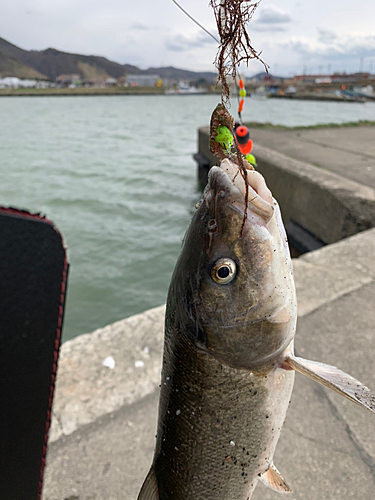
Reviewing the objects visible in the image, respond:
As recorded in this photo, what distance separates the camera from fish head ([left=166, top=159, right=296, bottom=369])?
1130 mm

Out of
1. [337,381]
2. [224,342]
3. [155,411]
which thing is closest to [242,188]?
[224,342]

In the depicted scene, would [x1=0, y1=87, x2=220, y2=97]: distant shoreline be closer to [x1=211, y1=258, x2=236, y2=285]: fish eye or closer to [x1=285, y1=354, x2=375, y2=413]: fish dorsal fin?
[x1=211, y1=258, x2=236, y2=285]: fish eye

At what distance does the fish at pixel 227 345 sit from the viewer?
3.75 feet

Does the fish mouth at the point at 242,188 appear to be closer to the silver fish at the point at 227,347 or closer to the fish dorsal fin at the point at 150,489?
the silver fish at the point at 227,347

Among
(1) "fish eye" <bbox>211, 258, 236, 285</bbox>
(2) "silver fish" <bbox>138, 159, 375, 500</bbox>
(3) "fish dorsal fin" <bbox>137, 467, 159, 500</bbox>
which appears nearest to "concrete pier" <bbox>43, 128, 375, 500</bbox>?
(3) "fish dorsal fin" <bbox>137, 467, 159, 500</bbox>

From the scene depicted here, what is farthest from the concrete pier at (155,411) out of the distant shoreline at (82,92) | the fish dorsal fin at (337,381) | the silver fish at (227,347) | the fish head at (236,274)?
the distant shoreline at (82,92)

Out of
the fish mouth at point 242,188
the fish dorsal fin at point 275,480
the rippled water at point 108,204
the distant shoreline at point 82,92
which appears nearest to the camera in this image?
the fish mouth at point 242,188

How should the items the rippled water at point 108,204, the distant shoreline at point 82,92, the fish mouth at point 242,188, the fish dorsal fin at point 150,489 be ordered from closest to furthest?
1. the fish mouth at point 242,188
2. the fish dorsal fin at point 150,489
3. the rippled water at point 108,204
4. the distant shoreline at point 82,92

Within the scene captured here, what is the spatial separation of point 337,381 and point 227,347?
393 millimetres

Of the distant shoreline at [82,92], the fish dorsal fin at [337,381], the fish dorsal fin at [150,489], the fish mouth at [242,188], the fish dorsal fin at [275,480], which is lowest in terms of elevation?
the fish dorsal fin at [275,480]

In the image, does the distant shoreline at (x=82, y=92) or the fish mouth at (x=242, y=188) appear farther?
the distant shoreline at (x=82, y=92)

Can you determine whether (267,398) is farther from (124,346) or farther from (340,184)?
(340,184)

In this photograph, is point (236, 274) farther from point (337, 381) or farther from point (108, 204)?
point (108, 204)

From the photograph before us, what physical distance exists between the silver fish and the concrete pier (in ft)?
2.72
